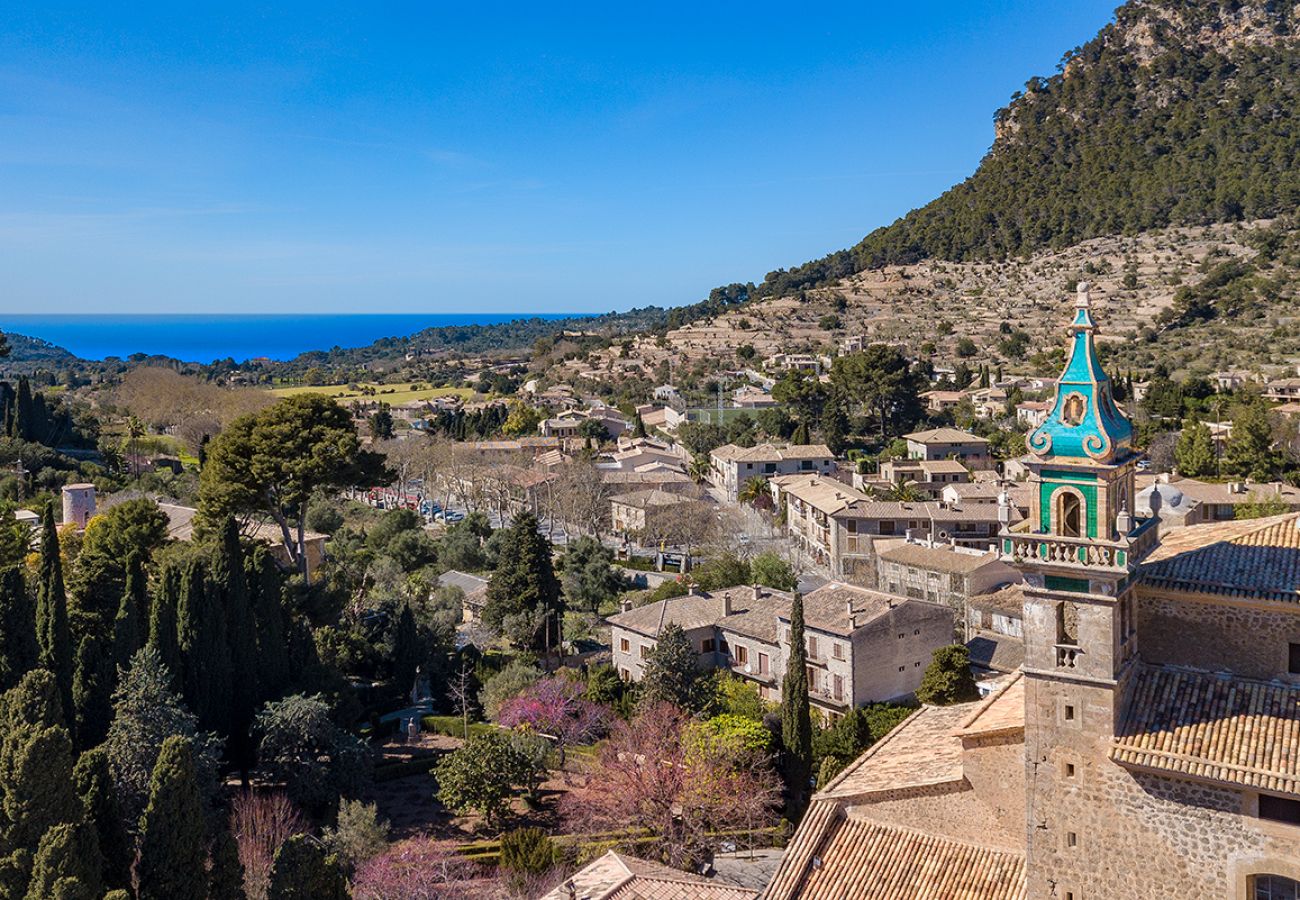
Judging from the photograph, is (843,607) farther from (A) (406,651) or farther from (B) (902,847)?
(B) (902,847)

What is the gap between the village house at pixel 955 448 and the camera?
58.7 metres

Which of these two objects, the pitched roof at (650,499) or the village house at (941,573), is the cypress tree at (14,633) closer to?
the village house at (941,573)

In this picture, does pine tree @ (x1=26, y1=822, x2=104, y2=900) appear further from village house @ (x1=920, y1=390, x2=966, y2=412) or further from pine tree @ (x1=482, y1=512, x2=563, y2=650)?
village house @ (x1=920, y1=390, x2=966, y2=412)

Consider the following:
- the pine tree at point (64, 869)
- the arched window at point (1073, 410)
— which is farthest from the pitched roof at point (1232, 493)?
the pine tree at point (64, 869)

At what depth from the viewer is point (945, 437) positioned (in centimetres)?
5931

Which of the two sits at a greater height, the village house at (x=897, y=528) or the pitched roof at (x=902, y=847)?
the pitched roof at (x=902, y=847)

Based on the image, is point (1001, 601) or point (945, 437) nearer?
point (1001, 601)

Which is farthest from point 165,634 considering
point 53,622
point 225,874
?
point 225,874

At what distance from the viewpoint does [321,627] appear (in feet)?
98.7

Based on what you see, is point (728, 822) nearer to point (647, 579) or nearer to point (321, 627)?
point (321, 627)

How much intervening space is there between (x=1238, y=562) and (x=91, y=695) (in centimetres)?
2044

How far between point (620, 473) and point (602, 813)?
130 ft

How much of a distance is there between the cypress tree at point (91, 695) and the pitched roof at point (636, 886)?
34.7ft

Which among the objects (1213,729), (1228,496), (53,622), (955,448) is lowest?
(1228,496)
